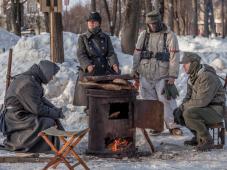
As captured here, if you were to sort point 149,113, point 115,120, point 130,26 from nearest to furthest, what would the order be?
Result: point 115,120 < point 149,113 < point 130,26

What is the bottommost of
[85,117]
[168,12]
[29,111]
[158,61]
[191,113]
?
[85,117]

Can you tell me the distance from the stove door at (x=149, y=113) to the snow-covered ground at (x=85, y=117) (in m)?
0.44

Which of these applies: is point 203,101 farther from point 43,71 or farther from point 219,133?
point 43,71

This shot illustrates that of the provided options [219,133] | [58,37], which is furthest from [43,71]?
[58,37]

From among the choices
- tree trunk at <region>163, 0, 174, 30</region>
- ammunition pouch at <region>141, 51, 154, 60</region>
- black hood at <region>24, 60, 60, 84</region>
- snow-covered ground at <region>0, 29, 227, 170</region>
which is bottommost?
snow-covered ground at <region>0, 29, 227, 170</region>

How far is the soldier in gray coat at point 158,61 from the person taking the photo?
30.7 feet

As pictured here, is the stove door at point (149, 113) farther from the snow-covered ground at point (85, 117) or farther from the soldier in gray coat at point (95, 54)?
the soldier in gray coat at point (95, 54)

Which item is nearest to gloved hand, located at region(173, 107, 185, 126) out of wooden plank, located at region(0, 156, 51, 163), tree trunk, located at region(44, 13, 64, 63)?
Result: wooden plank, located at region(0, 156, 51, 163)

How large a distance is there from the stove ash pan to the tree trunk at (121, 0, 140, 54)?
30.0ft

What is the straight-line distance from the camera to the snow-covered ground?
24.9 feet

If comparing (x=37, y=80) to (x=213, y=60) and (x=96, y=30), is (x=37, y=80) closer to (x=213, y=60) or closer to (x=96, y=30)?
(x=96, y=30)

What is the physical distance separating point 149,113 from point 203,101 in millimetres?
774

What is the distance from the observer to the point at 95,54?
30.4ft

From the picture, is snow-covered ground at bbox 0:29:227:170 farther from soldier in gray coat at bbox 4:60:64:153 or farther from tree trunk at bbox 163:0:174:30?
tree trunk at bbox 163:0:174:30
